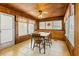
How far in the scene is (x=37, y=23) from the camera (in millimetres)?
10031

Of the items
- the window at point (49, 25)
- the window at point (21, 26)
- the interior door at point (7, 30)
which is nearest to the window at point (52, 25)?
the window at point (49, 25)

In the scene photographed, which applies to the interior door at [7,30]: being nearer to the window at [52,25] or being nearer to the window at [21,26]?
the window at [21,26]

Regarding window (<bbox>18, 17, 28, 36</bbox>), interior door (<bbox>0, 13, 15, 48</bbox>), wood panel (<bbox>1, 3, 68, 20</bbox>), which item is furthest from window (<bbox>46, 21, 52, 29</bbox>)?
interior door (<bbox>0, 13, 15, 48</bbox>)

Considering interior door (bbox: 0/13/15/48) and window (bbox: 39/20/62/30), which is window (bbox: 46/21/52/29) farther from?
interior door (bbox: 0/13/15/48)

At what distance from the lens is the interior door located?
4816 mm

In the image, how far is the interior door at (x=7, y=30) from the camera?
482cm

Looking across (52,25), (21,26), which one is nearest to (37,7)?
(21,26)

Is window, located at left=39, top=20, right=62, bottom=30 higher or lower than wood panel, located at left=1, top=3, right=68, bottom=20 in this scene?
lower

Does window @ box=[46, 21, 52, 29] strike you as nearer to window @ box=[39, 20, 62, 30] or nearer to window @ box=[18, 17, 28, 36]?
window @ box=[39, 20, 62, 30]

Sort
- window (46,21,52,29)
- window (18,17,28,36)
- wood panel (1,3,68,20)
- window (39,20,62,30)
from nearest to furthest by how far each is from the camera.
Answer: wood panel (1,3,68,20)
window (18,17,28,36)
window (39,20,62,30)
window (46,21,52,29)

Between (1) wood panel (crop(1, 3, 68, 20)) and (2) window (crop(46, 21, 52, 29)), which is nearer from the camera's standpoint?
(1) wood panel (crop(1, 3, 68, 20))

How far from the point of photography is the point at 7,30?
207 inches

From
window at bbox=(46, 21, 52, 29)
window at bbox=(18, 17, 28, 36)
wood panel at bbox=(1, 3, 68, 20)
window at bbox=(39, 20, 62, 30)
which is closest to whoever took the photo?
wood panel at bbox=(1, 3, 68, 20)

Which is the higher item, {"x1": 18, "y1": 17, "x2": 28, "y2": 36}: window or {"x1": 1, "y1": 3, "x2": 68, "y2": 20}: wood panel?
{"x1": 1, "y1": 3, "x2": 68, "y2": 20}: wood panel
